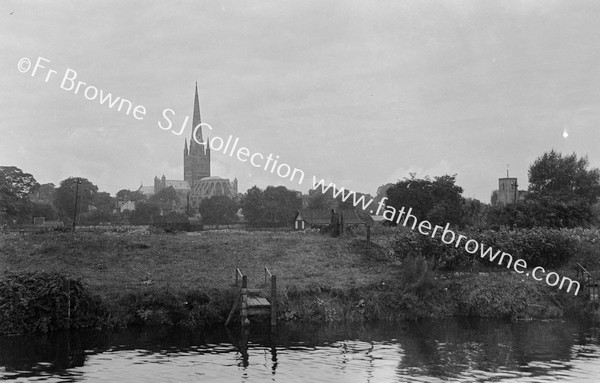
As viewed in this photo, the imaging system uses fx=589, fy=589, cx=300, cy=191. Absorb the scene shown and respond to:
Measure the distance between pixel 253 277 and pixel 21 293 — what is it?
12808 millimetres

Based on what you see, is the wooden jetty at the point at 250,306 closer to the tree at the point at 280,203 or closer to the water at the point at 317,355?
the water at the point at 317,355

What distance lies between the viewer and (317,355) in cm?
2259

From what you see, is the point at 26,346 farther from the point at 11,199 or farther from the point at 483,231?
the point at 11,199

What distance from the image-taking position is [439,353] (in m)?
23.0

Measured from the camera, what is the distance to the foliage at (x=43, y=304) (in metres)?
25.8

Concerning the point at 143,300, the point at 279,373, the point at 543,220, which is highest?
the point at 543,220

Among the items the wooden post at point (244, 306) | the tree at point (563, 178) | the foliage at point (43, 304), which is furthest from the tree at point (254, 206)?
the foliage at point (43, 304)

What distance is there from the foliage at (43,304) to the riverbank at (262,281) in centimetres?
17

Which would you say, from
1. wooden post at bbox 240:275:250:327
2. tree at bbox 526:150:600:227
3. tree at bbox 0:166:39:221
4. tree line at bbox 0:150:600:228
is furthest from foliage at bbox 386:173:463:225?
wooden post at bbox 240:275:250:327

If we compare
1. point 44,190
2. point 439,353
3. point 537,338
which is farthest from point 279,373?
point 44,190

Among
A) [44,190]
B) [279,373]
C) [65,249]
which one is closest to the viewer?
[279,373]

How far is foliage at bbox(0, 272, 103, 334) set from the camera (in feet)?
84.5

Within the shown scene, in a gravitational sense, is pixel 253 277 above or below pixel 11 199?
below

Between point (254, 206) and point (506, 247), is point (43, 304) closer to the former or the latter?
point (506, 247)
